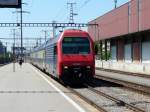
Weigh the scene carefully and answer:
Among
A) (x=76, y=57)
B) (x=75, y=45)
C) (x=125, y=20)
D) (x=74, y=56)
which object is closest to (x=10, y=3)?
(x=75, y=45)

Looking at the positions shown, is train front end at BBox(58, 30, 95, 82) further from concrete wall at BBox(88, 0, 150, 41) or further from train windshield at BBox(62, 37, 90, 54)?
concrete wall at BBox(88, 0, 150, 41)

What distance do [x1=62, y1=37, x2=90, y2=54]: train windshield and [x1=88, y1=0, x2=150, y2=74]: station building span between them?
1662 cm

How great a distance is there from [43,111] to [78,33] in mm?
12678

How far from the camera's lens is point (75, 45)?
87.6ft

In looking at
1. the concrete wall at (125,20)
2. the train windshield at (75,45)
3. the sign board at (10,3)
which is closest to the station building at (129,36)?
the concrete wall at (125,20)

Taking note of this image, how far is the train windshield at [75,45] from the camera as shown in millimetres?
26594

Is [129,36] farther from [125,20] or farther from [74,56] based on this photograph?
[74,56]

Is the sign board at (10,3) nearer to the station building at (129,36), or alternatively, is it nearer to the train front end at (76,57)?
the train front end at (76,57)

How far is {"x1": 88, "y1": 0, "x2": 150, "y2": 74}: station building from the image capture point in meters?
51.7

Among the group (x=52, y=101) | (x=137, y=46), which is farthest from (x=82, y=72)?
(x=137, y=46)

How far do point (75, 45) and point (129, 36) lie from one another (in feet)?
117

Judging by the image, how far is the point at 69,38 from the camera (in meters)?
26.9

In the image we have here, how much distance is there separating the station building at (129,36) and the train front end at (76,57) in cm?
1663

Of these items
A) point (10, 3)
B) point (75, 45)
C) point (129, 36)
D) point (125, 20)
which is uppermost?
point (125, 20)
